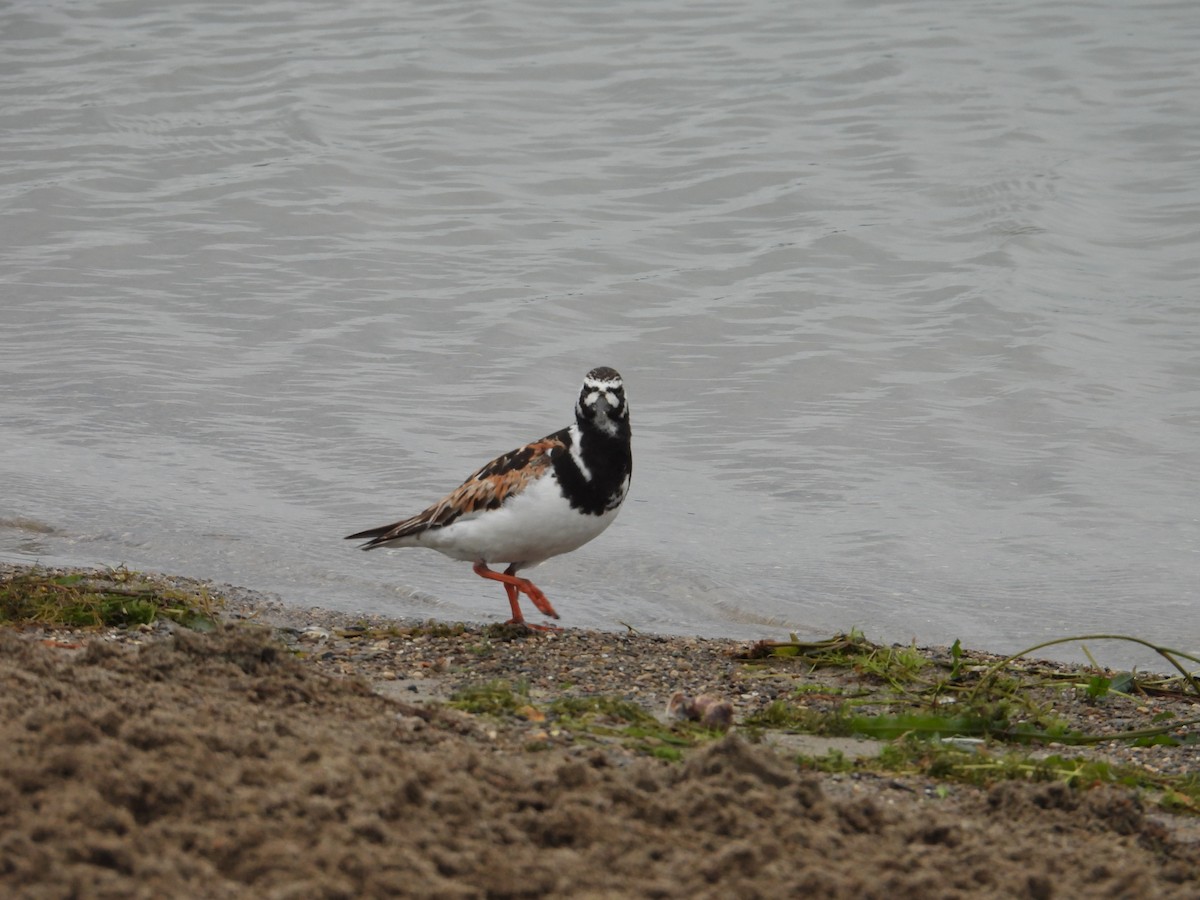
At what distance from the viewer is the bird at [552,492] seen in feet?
19.7

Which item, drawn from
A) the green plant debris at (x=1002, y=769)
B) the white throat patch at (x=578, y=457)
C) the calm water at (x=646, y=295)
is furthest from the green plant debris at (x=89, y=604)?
the green plant debris at (x=1002, y=769)

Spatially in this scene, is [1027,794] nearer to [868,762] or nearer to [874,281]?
[868,762]

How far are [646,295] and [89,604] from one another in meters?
6.75

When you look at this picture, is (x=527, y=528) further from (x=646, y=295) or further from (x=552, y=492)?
(x=646, y=295)

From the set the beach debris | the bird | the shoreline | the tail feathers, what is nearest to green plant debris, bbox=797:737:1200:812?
the shoreline

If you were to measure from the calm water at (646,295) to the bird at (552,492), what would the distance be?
0.97 m

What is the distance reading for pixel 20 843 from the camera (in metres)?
2.79

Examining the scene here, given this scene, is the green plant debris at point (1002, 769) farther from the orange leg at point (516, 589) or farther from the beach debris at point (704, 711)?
the orange leg at point (516, 589)

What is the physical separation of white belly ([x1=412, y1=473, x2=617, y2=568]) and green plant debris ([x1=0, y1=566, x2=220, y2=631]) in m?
1.11

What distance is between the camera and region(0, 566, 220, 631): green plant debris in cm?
543

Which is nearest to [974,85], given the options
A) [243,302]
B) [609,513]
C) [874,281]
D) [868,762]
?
[874,281]

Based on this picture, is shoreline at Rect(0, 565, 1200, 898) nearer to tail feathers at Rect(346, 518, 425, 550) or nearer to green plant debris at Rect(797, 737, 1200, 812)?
green plant debris at Rect(797, 737, 1200, 812)

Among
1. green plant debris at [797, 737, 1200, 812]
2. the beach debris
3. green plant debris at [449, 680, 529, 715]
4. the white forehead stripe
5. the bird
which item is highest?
the white forehead stripe

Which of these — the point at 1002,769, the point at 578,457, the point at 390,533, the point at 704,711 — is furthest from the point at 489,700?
the point at 390,533
